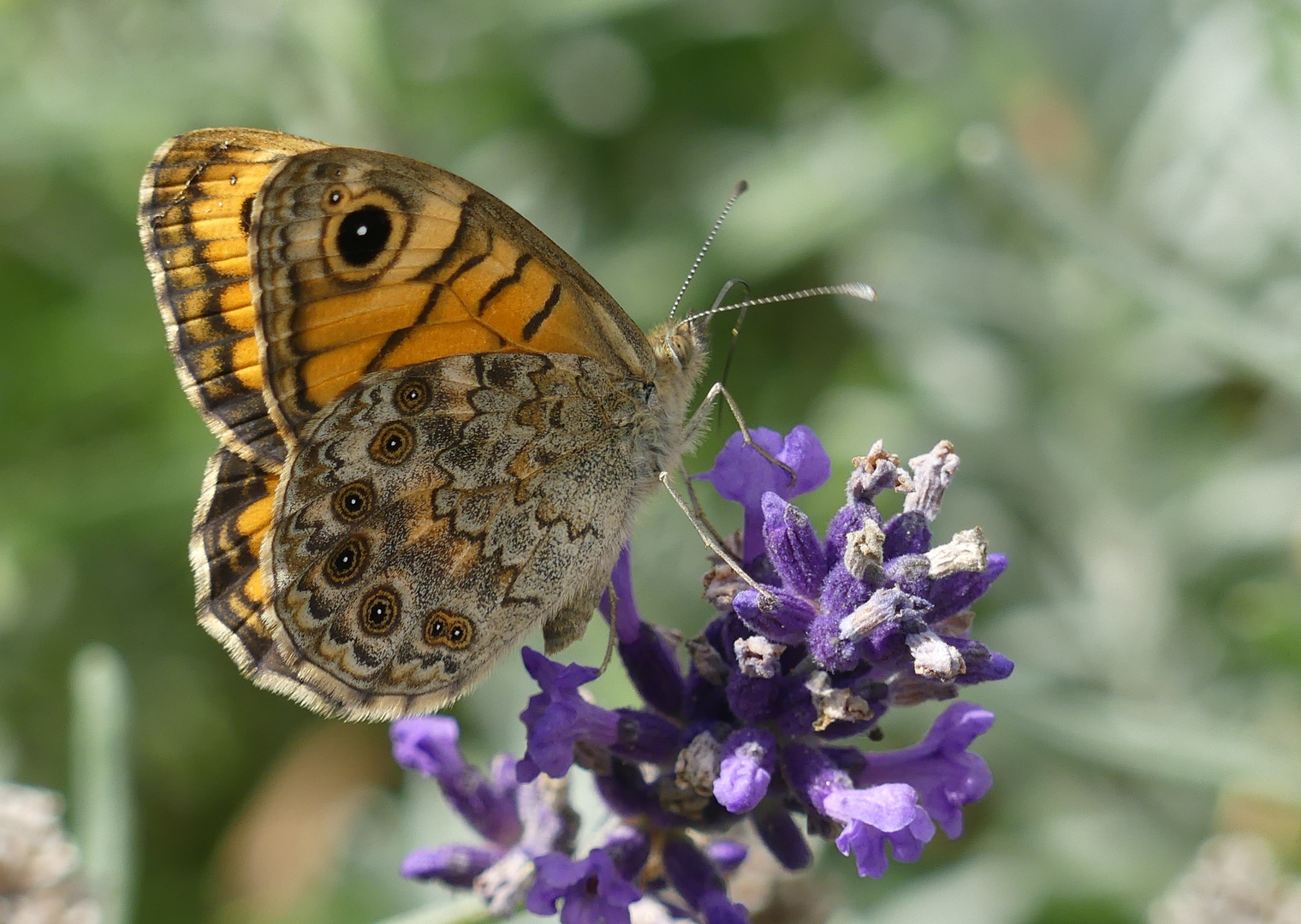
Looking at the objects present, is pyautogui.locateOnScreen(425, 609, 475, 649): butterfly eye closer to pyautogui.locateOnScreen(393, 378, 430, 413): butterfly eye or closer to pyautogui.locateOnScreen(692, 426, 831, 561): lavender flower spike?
pyautogui.locateOnScreen(393, 378, 430, 413): butterfly eye

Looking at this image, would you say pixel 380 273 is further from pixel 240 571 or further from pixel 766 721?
pixel 766 721

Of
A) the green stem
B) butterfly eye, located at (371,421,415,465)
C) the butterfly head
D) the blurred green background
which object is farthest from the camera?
the blurred green background

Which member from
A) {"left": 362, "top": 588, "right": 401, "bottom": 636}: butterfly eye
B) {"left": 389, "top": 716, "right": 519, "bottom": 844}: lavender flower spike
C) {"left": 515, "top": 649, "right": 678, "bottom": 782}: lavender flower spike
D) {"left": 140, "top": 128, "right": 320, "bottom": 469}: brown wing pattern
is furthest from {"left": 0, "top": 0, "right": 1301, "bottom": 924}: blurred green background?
{"left": 140, "top": 128, "right": 320, "bottom": 469}: brown wing pattern

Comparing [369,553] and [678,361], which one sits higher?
[678,361]

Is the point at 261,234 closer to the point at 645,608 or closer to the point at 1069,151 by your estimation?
the point at 645,608

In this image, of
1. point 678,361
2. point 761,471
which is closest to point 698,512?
point 761,471
